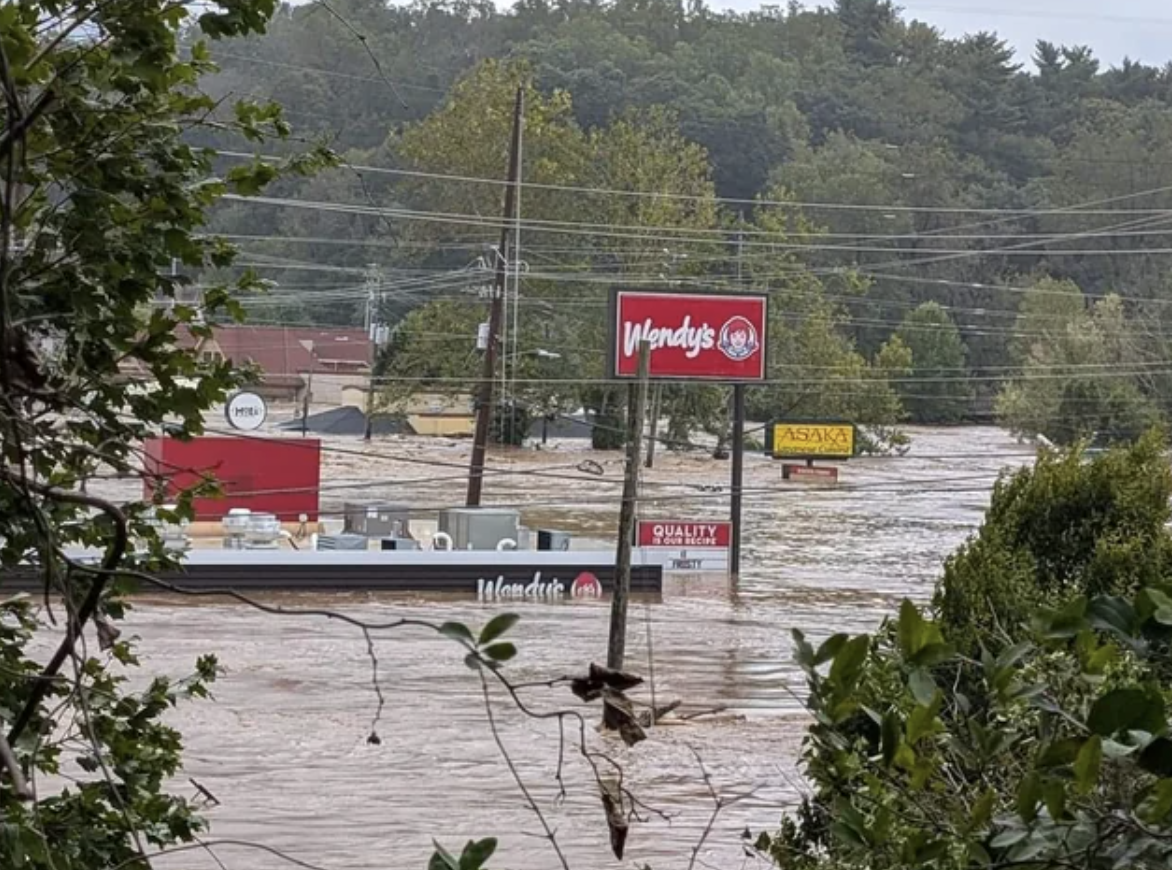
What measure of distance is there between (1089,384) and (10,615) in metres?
68.7

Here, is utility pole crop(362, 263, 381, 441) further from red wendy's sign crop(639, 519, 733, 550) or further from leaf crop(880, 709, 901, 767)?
leaf crop(880, 709, 901, 767)

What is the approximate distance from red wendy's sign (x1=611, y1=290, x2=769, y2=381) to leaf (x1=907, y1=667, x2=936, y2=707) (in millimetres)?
34396

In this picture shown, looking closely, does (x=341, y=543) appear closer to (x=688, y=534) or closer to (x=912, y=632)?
(x=688, y=534)

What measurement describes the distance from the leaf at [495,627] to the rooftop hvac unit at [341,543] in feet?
115

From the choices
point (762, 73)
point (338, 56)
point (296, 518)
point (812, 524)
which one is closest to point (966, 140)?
point (762, 73)

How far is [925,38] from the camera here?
122312mm

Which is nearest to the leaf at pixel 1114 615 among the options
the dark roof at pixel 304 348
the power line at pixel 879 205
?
the power line at pixel 879 205

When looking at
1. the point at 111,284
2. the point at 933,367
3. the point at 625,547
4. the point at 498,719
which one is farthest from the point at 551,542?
the point at 933,367

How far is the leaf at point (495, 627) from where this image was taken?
1.88 m

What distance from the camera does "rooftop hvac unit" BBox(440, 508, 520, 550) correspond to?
38.4 meters

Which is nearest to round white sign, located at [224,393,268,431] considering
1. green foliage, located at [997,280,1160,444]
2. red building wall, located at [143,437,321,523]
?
red building wall, located at [143,437,321,523]

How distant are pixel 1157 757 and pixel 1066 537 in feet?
26.8

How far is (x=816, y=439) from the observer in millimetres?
56312

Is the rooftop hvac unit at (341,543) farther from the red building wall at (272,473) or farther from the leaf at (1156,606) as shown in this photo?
the leaf at (1156,606)
